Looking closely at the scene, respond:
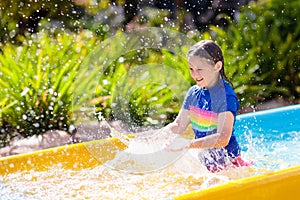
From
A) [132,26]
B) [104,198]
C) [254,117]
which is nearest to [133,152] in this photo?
[104,198]

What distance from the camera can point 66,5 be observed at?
22.1 ft

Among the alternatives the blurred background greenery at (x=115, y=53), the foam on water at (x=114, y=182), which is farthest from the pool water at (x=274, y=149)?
the blurred background greenery at (x=115, y=53)

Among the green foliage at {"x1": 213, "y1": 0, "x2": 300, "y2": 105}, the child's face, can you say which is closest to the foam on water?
the child's face

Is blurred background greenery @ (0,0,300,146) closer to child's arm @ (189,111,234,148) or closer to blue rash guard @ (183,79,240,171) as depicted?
blue rash guard @ (183,79,240,171)

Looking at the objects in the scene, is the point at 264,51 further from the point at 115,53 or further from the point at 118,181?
the point at 118,181

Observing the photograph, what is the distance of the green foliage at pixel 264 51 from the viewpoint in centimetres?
604

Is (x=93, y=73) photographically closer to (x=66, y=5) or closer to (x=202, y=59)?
(x=66, y=5)

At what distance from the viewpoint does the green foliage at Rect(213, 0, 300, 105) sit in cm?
604

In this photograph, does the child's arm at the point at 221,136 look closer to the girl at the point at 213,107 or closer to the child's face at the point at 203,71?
the girl at the point at 213,107

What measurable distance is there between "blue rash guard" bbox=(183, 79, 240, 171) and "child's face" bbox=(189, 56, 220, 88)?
0.04 metres

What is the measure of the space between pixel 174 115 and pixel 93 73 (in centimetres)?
72

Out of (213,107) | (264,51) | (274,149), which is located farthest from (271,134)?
(264,51)

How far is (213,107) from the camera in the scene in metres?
3.38

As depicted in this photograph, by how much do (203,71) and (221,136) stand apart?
1.05 ft
